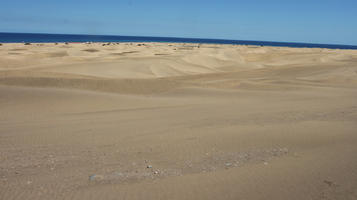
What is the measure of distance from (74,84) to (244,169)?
9574 millimetres

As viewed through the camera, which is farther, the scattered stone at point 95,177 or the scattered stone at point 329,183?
the scattered stone at point 95,177

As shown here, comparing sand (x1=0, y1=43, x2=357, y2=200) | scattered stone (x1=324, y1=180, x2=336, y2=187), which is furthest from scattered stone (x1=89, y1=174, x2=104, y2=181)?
scattered stone (x1=324, y1=180, x2=336, y2=187)

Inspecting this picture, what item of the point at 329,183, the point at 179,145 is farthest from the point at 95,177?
the point at 329,183

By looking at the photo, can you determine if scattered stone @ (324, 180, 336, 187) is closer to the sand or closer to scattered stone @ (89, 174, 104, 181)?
the sand

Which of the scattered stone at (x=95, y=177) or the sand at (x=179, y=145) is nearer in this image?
the sand at (x=179, y=145)

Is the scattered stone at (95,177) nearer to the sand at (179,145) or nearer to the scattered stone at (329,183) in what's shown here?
the sand at (179,145)

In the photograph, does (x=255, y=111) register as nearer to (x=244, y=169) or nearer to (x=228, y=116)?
(x=228, y=116)

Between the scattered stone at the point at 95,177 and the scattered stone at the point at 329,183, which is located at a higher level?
the scattered stone at the point at 329,183

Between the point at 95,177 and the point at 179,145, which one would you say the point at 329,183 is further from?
the point at 95,177

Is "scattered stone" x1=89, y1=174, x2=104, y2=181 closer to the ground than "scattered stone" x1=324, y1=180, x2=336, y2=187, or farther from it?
closer to the ground

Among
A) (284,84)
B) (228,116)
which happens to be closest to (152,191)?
(228,116)

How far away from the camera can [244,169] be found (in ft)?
13.3

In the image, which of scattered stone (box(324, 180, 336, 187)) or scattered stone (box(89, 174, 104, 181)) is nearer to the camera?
scattered stone (box(324, 180, 336, 187))

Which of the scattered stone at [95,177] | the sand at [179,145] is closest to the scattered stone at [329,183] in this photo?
the sand at [179,145]
